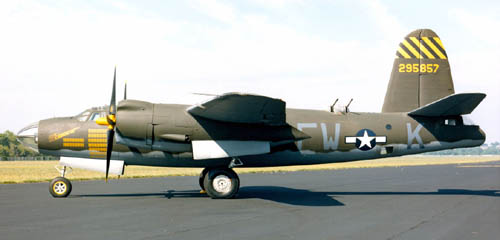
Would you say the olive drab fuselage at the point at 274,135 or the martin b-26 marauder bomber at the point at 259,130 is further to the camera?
the olive drab fuselage at the point at 274,135

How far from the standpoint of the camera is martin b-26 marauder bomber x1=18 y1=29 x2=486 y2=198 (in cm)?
1609

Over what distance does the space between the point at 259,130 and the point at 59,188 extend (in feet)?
27.2

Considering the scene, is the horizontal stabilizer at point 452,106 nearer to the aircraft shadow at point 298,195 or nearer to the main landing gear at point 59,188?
the aircraft shadow at point 298,195

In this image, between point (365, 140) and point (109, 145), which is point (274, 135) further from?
point (109, 145)

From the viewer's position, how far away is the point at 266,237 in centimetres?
911

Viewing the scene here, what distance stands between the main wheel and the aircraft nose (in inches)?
286

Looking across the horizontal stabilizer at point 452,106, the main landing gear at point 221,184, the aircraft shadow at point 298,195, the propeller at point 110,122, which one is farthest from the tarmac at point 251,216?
the horizontal stabilizer at point 452,106

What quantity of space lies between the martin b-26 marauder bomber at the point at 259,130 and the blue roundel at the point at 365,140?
0.04m

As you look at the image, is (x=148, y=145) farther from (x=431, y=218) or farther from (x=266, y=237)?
(x=431, y=218)

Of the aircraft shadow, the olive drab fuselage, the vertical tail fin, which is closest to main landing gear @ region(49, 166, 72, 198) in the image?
the aircraft shadow

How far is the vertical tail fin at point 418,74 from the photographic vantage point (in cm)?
1959

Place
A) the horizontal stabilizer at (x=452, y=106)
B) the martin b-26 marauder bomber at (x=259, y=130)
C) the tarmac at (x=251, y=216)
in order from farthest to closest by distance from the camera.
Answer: the horizontal stabilizer at (x=452, y=106) → the martin b-26 marauder bomber at (x=259, y=130) → the tarmac at (x=251, y=216)

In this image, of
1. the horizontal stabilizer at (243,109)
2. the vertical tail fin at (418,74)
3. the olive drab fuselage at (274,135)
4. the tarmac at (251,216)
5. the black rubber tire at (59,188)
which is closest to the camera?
the tarmac at (251,216)

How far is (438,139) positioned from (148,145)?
40.6ft
